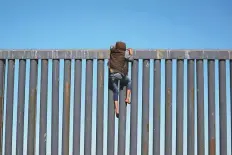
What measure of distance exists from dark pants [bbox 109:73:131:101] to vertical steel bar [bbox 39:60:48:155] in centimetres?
176

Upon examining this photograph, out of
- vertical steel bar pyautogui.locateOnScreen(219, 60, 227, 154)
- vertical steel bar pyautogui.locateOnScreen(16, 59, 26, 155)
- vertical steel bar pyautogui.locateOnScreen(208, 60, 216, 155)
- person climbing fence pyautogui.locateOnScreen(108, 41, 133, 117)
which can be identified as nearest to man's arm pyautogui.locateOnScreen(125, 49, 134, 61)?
person climbing fence pyautogui.locateOnScreen(108, 41, 133, 117)

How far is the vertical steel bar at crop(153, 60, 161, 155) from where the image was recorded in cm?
1431

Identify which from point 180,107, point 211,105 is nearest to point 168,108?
point 180,107

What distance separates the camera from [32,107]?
585 inches

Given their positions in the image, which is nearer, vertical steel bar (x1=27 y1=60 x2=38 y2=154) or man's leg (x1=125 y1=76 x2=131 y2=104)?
man's leg (x1=125 y1=76 x2=131 y2=104)

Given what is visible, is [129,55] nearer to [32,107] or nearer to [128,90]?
[128,90]

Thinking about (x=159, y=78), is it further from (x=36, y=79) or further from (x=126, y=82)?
(x=36, y=79)

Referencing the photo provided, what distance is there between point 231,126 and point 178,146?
1.48 meters

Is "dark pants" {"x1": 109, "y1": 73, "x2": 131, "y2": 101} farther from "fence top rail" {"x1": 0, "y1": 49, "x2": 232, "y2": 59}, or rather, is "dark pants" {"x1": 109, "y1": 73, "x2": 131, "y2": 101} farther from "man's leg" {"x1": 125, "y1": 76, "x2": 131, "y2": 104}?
"fence top rail" {"x1": 0, "y1": 49, "x2": 232, "y2": 59}

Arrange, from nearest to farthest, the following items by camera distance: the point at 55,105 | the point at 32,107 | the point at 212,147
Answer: the point at 212,147, the point at 55,105, the point at 32,107

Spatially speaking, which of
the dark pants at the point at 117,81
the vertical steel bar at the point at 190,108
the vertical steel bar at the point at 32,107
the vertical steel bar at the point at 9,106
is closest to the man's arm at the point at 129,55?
the dark pants at the point at 117,81

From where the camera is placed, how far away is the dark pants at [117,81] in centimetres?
1445

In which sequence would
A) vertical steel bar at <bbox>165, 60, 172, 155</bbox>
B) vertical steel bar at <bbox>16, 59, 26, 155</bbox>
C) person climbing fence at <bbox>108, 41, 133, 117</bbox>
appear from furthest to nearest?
1. vertical steel bar at <bbox>16, 59, 26, 155</bbox>
2. person climbing fence at <bbox>108, 41, 133, 117</bbox>
3. vertical steel bar at <bbox>165, 60, 172, 155</bbox>

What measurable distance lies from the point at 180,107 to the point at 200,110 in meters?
0.53
